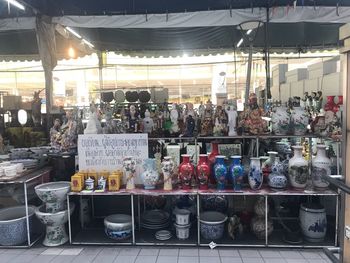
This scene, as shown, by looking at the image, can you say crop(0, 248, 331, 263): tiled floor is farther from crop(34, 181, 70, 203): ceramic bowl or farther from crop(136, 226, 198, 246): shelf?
crop(34, 181, 70, 203): ceramic bowl

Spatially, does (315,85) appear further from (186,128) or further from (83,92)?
(83,92)

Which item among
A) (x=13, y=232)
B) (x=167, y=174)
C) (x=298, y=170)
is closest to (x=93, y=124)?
(x=167, y=174)

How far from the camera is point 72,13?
3906 mm

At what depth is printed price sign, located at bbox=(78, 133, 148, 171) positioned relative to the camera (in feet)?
9.73

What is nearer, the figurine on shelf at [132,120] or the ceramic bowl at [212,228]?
the ceramic bowl at [212,228]

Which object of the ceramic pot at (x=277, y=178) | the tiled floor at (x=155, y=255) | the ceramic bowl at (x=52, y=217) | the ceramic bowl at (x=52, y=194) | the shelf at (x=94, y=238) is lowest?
the tiled floor at (x=155, y=255)

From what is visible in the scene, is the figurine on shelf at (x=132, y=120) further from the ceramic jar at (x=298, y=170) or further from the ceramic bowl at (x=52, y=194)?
the ceramic jar at (x=298, y=170)

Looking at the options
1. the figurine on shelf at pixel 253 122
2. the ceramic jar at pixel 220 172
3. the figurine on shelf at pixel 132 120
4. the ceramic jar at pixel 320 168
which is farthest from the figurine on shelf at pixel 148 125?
the ceramic jar at pixel 320 168

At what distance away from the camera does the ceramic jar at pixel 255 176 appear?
266cm

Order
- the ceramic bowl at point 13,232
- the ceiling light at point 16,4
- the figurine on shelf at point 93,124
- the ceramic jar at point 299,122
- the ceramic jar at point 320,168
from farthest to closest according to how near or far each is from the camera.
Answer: the ceiling light at point 16,4, the figurine on shelf at point 93,124, the ceramic jar at point 299,122, the ceramic bowl at point 13,232, the ceramic jar at point 320,168

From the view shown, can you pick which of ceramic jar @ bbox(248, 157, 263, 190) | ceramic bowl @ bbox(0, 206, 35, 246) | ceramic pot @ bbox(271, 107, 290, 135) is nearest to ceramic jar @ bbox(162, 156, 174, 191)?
ceramic jar @ bbox(248, 157, 263, 190)

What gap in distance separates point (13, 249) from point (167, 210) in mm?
1523

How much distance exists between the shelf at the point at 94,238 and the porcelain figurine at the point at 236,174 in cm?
110

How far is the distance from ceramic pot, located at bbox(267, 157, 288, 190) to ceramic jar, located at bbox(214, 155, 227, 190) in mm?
416
